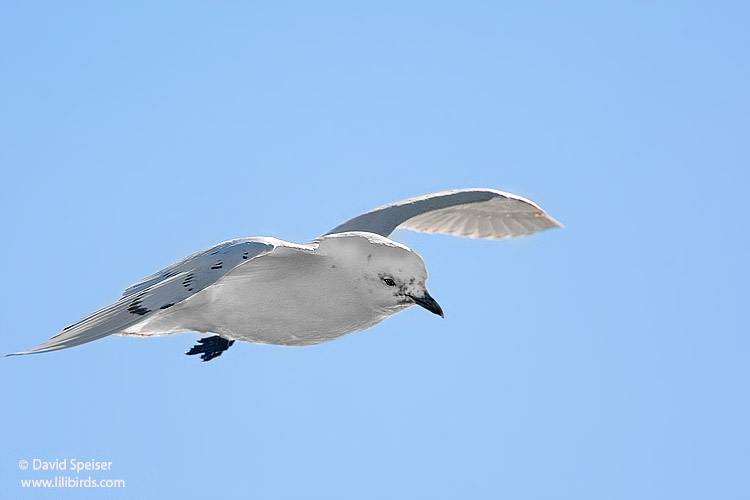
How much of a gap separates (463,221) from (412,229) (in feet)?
2.80

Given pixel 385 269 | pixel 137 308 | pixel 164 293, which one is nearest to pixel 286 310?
pixel 385 269

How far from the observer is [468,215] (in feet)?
42.5

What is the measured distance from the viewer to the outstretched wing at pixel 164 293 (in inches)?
282

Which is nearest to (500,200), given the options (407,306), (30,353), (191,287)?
(407,306)

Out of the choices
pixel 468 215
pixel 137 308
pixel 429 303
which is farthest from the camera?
pixel 468 215

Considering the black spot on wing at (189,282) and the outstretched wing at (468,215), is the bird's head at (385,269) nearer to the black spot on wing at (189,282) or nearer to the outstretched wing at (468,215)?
the black spot on wing at (189,282)

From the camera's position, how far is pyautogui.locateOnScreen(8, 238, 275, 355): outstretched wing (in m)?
7.15

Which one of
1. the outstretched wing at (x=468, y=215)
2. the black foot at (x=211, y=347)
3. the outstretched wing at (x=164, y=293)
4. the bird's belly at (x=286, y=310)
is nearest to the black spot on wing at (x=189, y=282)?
the outstretched wing at (x=164, y=293)

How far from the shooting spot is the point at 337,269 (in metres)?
8.41

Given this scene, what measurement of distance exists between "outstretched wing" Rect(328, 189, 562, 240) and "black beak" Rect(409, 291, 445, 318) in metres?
A: 2.61

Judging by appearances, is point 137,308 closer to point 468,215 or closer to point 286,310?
point 286,310

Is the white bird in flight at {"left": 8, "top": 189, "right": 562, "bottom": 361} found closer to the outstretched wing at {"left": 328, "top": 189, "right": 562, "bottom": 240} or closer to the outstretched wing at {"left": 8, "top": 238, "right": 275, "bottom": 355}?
the outstretched wing at {"left": 8, "top": 238, "right": 275, "bottom": 355}

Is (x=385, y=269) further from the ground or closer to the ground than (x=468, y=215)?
closer to the ground

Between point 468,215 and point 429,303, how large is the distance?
4.86m
